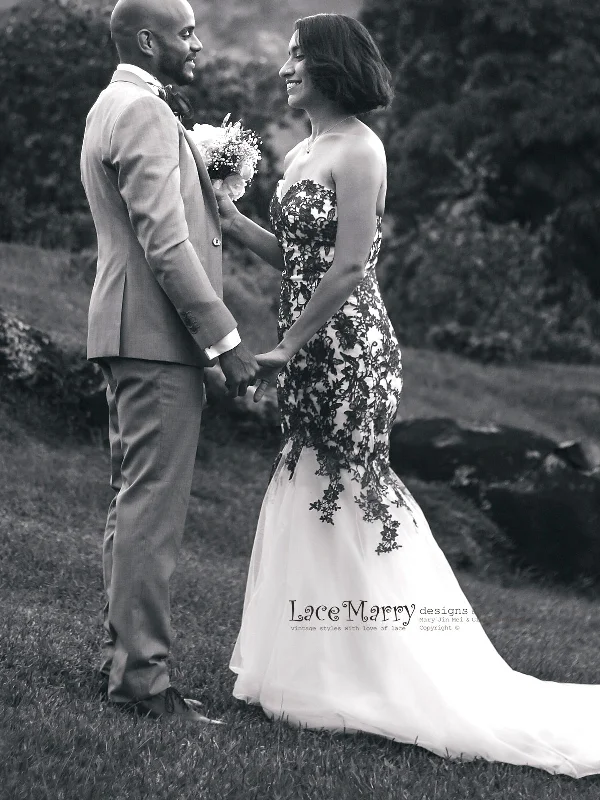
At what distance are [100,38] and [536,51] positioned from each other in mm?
8676

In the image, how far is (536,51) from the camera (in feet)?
60.1

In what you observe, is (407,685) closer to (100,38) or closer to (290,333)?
(290,333)

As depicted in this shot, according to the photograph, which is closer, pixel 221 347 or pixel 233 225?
pixel 221 347

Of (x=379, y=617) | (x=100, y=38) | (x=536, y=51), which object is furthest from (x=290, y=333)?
(x=536, y=51)

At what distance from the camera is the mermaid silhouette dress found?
12.4 feet

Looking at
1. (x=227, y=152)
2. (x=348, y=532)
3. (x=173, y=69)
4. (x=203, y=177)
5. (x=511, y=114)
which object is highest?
(x=511, y=114)

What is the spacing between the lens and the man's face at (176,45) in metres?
3.64

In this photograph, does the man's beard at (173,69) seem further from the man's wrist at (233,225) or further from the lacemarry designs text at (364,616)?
the lacemarry designs text at (364,616)

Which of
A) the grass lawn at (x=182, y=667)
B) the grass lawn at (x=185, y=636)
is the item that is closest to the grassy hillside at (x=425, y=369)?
the grass lawn at (x=185, y=636)

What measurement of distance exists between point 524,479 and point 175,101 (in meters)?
5.34

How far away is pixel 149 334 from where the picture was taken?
3594mm

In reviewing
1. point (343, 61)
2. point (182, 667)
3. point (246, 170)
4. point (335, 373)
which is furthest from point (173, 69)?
point (182, 667)

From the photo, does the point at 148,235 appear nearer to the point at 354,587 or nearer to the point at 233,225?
the point at 233,225

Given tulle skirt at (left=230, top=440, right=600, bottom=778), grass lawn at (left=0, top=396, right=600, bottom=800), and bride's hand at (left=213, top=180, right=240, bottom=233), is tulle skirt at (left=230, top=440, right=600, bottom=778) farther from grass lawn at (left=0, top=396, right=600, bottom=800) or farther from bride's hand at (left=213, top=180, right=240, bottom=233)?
bride's hand at (left=213, top=180, right=240, bottom=233)
